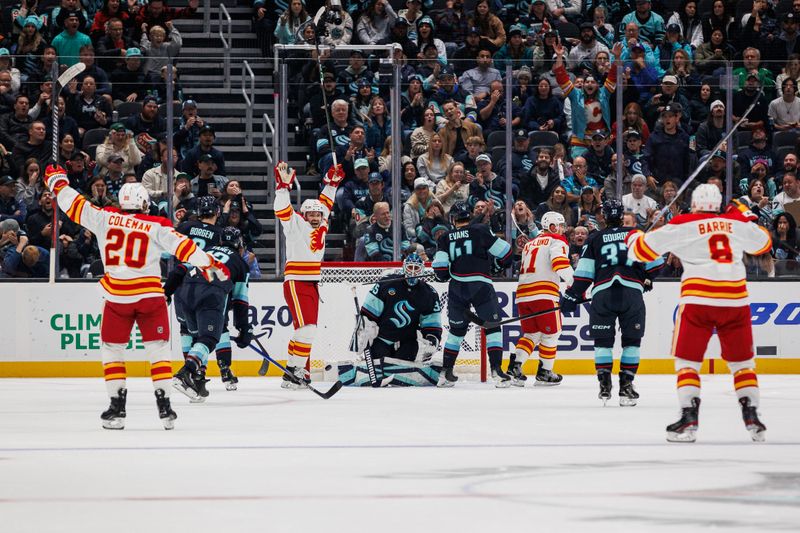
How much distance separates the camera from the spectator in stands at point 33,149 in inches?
504

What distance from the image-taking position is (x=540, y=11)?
16281 millimetres

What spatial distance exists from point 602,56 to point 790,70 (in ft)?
6.56

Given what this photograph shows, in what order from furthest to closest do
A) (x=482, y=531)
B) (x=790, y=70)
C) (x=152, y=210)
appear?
(x=790, y=70) < (x=152, y=210) < (x=482, y=531)

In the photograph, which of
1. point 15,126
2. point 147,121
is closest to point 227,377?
point 147,121

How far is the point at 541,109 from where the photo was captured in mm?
13188

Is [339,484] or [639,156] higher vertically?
[639,156]

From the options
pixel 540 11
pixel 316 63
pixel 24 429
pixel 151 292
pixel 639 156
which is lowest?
pixel 24 429

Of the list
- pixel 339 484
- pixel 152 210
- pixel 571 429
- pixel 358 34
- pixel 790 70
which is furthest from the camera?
pixel 358 34

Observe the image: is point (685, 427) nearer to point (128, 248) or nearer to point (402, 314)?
→ point (128, 248)

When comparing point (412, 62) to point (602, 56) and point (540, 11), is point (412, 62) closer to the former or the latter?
point (602, 56)

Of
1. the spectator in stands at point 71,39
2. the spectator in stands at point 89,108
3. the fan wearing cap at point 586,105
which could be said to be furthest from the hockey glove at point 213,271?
the spectator in stands at point 71,39

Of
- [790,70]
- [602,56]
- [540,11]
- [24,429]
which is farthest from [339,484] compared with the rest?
[540,11]

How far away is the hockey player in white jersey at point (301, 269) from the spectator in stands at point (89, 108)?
96.7 inches

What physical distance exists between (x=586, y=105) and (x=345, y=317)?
3184 mm
